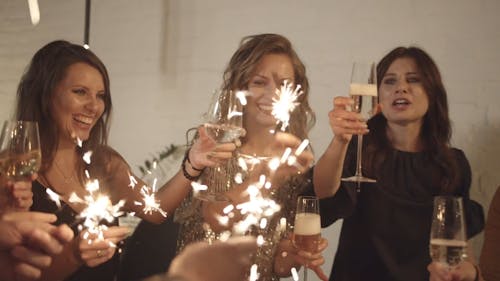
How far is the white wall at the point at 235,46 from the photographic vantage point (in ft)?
7.95

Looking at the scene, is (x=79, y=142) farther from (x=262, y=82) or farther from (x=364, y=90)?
(x=364, y=90)

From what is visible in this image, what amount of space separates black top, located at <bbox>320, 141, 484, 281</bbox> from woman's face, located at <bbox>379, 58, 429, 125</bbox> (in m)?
0.18

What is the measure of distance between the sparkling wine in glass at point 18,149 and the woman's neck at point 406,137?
4.78ft

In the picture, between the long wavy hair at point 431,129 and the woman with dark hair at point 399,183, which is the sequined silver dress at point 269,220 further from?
the long wavy hair at point 431,129

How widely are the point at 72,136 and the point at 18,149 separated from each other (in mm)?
566

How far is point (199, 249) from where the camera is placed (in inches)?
26.2

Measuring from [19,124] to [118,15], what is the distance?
7.65 feet

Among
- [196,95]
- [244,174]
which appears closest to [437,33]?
[244,174]

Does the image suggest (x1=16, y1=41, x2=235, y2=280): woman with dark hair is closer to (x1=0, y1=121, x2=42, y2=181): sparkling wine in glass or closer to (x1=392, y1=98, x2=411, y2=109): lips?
(x1=0, y1=121, x2=42, y2=181): sparkling wine in glass

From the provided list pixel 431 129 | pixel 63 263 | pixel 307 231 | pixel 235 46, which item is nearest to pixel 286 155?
pixel 307 231

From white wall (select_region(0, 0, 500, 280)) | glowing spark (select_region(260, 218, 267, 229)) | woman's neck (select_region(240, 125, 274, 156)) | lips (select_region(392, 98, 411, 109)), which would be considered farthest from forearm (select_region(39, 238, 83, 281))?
white wall (select_region(0, 0, 500, 280))

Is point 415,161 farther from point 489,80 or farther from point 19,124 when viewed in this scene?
point 19,124

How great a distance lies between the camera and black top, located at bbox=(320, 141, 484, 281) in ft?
6.58

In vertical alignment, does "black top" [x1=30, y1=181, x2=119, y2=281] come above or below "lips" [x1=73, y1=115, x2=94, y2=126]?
below
